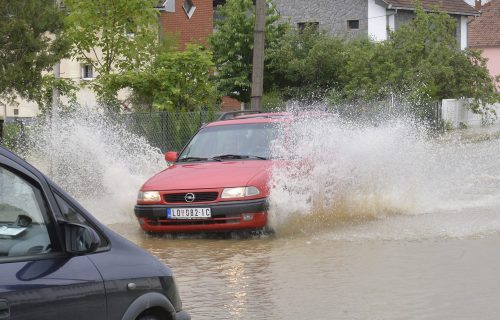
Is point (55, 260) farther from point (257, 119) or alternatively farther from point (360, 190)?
point (360, 190)

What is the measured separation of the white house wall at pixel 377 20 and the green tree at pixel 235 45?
9.95m

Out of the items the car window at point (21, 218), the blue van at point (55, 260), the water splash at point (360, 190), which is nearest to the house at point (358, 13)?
the water splash at point (360, 190)

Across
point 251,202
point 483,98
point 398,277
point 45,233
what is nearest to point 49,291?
point 45,233

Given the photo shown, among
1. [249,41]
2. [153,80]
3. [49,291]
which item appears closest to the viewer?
[49,291]

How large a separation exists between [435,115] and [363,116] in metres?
7.75

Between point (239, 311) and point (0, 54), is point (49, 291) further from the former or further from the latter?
point (0, 54)

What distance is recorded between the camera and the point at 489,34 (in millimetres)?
73000

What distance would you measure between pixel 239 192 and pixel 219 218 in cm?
42

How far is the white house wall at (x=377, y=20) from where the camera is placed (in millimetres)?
54250

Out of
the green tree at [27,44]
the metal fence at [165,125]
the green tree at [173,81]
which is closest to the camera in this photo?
the green tree at [27,44]

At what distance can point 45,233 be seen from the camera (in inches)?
207

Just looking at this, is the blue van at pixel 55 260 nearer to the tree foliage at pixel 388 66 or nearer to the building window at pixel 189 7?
the tree foliage at pixel 388 66

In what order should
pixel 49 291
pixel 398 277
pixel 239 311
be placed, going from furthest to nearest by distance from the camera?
1. pixel 398 277
2. pixel 239 311
3. pixel 49 291

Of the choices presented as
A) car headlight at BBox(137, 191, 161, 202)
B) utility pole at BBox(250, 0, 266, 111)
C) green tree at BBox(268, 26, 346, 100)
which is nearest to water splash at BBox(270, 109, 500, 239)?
car headlight at BBox(137, 191, 161, 202)
